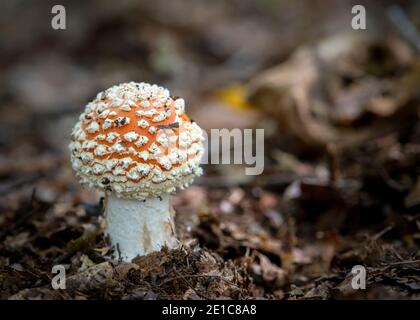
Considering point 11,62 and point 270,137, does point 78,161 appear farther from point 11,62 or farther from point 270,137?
point 11,62

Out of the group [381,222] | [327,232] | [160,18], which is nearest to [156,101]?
[327,232]

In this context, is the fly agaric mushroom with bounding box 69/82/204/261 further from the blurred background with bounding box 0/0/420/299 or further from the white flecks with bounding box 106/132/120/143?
the blurred background with bounding box 0/0/420/299

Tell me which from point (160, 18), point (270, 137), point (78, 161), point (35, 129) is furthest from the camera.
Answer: point (160, 18)

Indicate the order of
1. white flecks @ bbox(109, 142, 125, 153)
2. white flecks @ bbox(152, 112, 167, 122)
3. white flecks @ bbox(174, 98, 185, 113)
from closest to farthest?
white flecks @ bbox(109, 142, 125, 153) < white flecks @ bbox(152, 112, 167, 122) < white flecks @ bbox(174, 98, 185, 113)

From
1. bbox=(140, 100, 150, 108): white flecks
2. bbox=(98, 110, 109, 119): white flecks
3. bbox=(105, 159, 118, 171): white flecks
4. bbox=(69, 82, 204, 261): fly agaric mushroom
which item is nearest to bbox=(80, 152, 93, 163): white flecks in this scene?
bbox=(69, 82, 204, 261): fly agaric mushroom

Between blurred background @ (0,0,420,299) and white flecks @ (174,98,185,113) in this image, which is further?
blurred background @ (0,0,420,299)
